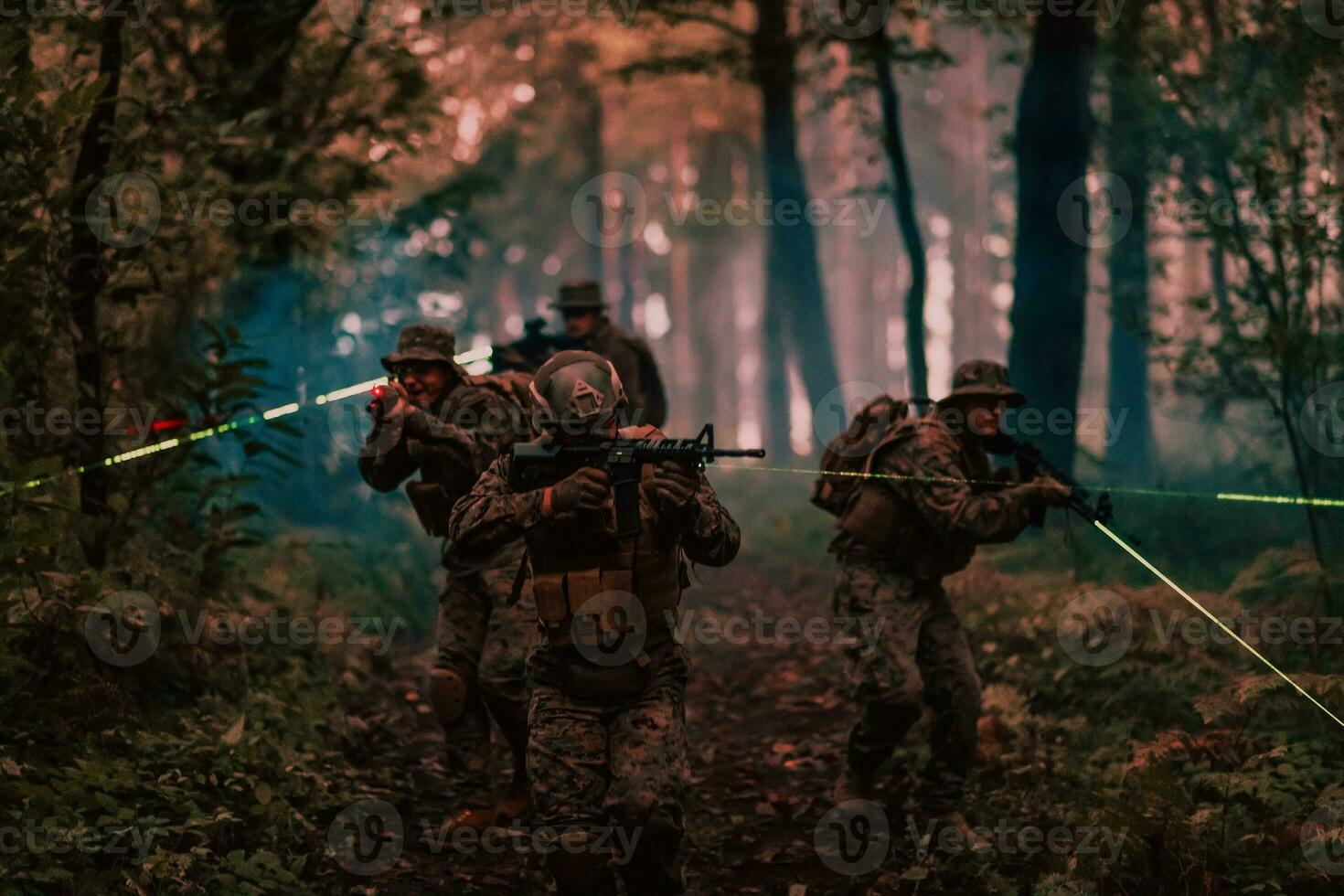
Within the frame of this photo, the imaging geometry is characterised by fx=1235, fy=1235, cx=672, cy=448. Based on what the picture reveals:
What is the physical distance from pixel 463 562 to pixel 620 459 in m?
2.34

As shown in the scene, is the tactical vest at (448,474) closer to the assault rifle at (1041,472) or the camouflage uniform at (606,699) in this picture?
the camouflage uniform at (606,699)

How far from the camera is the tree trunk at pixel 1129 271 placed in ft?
40.0

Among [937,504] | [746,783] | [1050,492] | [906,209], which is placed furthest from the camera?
[906,209]

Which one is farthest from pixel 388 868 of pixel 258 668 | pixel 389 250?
pixel 389 250

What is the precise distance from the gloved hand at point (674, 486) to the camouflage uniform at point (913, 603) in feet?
6.30

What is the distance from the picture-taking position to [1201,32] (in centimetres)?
1077

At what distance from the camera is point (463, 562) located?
23.5 ft

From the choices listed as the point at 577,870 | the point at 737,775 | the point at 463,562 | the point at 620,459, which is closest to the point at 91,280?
the point at 463,562

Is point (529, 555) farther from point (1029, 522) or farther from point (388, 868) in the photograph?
point (1029, 522)

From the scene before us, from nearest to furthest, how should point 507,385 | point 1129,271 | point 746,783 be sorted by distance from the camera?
point 507,385, point 746,783, point 1129,271

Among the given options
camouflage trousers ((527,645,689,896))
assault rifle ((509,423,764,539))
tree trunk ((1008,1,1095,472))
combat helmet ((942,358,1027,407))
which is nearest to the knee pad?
camouflage trousers ((527,645,689,896))

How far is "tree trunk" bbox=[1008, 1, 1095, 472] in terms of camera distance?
11.7 m

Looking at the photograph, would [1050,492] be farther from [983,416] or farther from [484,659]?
[484,659]

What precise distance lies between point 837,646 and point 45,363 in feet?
22.4
